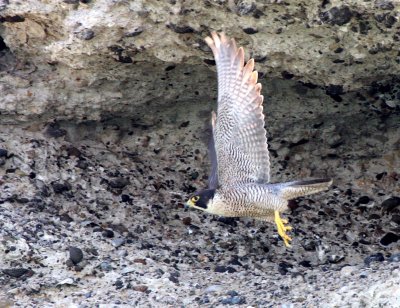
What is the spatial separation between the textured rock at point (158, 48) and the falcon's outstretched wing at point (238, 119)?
26cm

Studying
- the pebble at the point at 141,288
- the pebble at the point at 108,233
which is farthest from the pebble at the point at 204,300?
the pebble at the point at 108,233

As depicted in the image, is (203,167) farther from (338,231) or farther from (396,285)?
(396,285)

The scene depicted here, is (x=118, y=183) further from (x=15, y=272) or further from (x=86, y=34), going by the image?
(x=15, y=272)

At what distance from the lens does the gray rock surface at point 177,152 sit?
21.3ft

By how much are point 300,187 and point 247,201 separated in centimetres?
33

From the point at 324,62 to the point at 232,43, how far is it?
2.06ft

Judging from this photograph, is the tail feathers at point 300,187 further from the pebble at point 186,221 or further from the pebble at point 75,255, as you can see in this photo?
the pebble at point 75,255

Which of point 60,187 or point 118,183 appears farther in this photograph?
point 118,183

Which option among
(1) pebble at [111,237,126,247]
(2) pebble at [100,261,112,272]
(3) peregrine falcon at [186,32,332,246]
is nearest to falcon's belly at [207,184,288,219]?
(3) peregrine falcon at [186,32,332,246]

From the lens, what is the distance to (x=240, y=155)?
6.77 meters

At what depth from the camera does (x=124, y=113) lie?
7883 mm

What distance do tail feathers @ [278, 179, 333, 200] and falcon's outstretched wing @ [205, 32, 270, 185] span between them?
13 centimetres

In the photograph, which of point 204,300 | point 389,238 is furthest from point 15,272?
point 389,238

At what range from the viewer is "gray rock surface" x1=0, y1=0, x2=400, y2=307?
649cm
